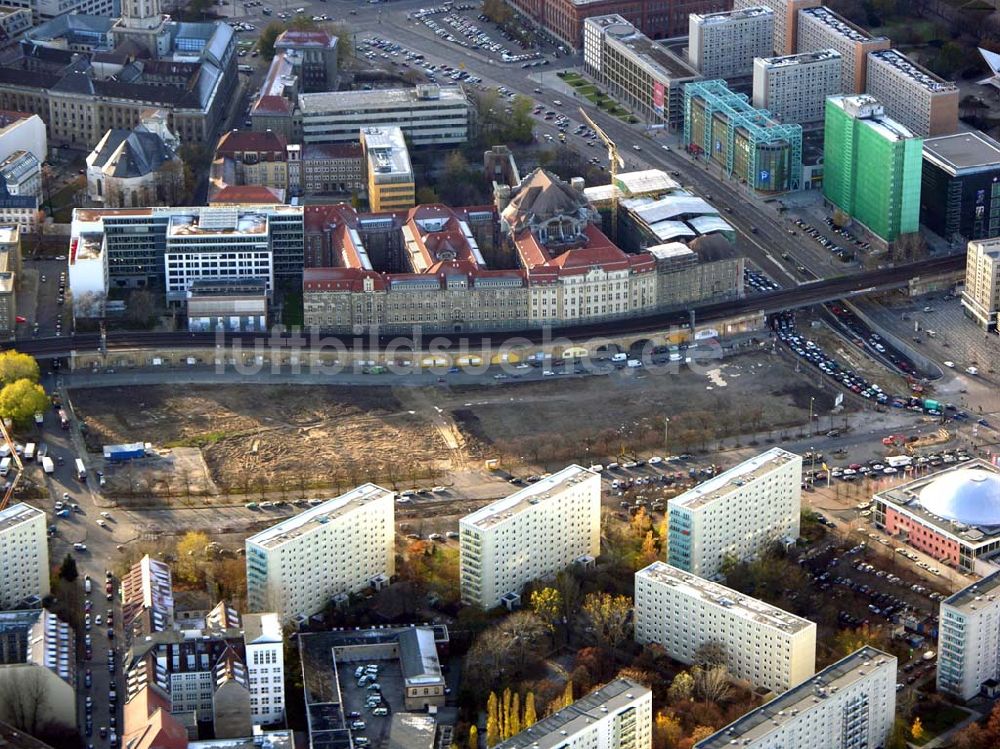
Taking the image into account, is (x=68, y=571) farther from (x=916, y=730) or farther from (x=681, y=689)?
(x=916, y=730)

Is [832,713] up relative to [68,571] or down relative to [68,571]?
up

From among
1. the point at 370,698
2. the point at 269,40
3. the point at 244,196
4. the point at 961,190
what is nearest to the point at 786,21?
the point at 961,190

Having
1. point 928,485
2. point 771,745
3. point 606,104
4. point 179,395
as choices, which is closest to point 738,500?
point 928,485

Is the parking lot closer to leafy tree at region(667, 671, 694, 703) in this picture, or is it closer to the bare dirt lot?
leafy tree at region(667, 671, 694, 703)

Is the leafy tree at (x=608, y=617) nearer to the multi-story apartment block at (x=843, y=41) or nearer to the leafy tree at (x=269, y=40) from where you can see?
the multi-story apartment block at (x=843, y=41)

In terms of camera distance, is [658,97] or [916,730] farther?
[658,97]

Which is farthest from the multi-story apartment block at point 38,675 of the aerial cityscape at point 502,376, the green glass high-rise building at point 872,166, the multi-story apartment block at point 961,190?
the multi-story apartment block at point 961,190

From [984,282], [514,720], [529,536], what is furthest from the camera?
[984,282]

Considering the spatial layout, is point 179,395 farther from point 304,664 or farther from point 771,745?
point 771,745

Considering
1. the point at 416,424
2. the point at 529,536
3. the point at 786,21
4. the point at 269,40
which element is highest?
the point at 786,21
